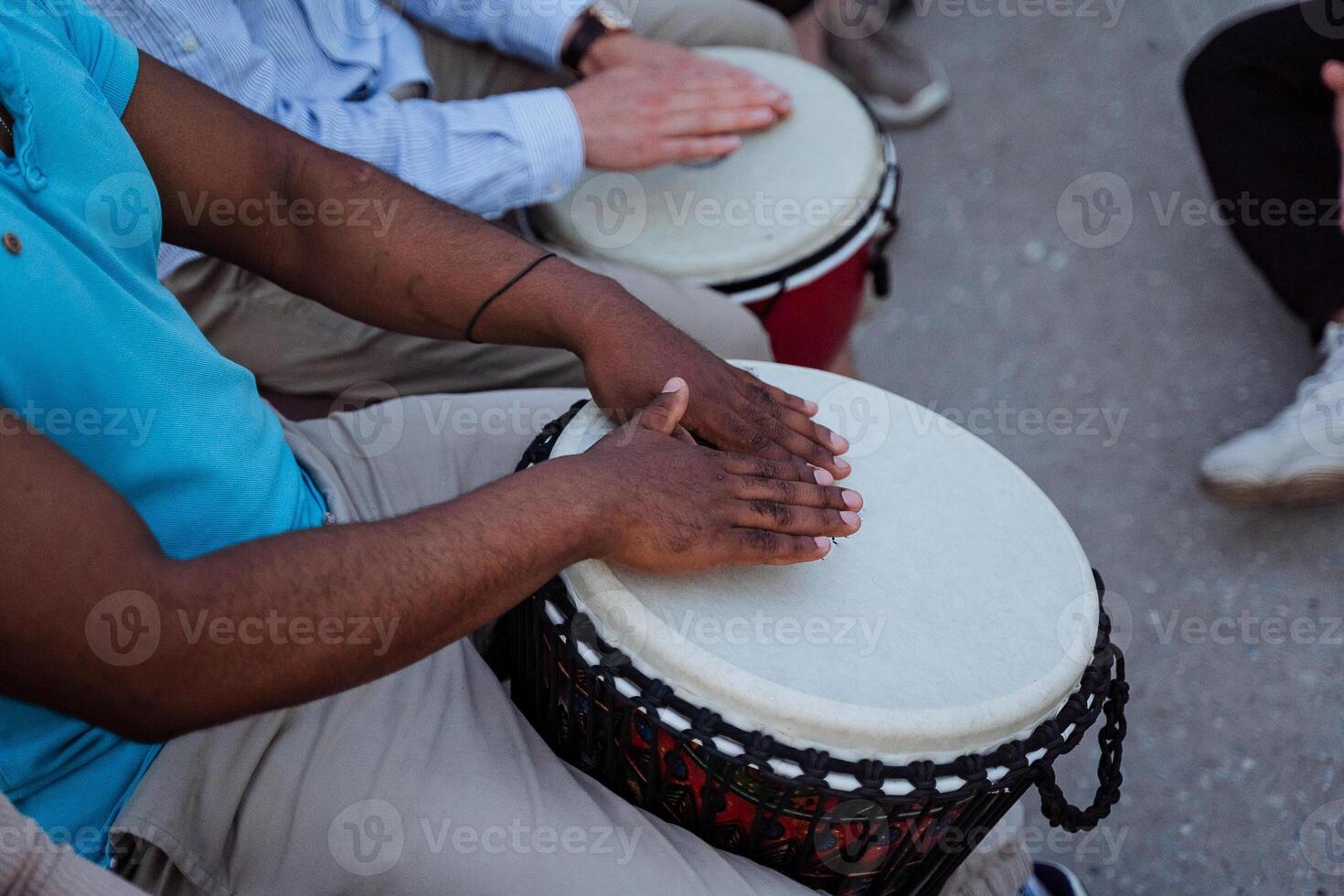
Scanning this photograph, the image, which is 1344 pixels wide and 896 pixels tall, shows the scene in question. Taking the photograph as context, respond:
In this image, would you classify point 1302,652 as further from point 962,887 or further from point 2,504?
point 2,504

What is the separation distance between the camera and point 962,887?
155cm

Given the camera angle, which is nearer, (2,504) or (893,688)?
(2,504)

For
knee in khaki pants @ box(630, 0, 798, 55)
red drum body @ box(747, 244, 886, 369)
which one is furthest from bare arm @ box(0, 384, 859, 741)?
knee in khaki pants @ box(630, 0, 798, 55)

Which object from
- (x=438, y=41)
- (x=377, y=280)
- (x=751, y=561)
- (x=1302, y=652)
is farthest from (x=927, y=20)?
(x=751, y=561)

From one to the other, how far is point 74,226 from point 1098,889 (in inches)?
67.9

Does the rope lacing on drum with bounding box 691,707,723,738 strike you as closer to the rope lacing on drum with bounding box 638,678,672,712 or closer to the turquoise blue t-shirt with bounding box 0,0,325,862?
the rope lacing on drum with bounding box 638,678,672,712

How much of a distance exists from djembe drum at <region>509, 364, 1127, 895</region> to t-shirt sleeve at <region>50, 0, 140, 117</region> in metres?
0.64

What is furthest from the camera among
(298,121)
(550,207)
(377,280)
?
(550,207)

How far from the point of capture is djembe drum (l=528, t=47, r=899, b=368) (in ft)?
6.00

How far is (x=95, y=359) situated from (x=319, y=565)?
30cm

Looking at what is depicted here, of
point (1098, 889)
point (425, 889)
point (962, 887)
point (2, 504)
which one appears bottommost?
point (1098, 889)

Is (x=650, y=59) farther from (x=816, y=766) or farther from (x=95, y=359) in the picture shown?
(x=816, y=766)

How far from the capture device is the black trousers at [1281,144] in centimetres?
233

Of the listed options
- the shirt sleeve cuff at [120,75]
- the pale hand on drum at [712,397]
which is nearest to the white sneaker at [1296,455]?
the pale hand on drum at [712,397]
